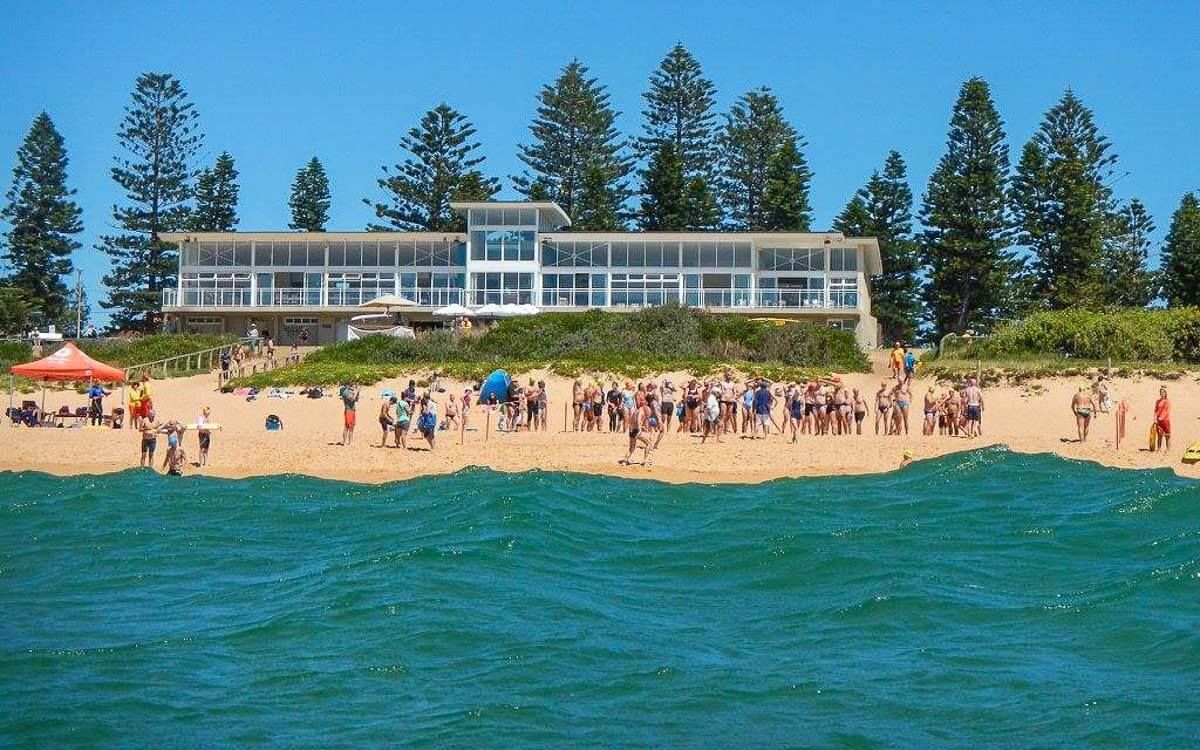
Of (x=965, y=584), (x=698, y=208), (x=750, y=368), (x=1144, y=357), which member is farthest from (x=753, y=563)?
(x=698, y=208)

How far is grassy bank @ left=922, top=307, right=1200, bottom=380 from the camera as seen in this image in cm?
3525

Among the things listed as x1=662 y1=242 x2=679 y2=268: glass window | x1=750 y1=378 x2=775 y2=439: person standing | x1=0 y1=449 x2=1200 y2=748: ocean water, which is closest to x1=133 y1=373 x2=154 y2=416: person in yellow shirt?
x1=0 y1=449 x2=1200 y2=748: ocean water

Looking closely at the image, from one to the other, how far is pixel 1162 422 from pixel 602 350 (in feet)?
51.7

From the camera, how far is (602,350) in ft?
125

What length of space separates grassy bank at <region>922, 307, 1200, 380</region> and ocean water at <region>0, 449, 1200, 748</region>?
1249 centimetres

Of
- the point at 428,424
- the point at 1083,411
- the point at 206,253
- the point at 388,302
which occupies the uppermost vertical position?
the point at 206,253

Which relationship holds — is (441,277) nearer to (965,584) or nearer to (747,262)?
(747,262)

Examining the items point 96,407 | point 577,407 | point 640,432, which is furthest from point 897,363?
point 96,407

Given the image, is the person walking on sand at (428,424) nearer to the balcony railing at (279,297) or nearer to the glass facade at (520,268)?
the glass facade at (520,268)

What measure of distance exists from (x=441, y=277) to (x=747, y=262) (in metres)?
9.26

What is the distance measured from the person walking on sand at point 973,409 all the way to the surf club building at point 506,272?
1902 cm

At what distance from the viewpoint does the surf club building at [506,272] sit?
1895 inches

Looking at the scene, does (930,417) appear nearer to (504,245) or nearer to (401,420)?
(401,420)

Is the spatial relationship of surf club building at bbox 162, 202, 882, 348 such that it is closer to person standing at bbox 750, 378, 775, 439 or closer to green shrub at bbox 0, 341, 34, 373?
green shrub at bbox 0, 341, 34, 373
